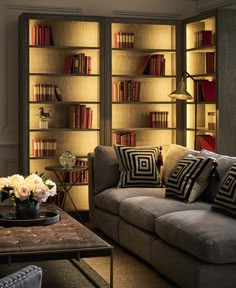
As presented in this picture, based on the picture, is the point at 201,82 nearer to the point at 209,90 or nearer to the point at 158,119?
the point at 209,90

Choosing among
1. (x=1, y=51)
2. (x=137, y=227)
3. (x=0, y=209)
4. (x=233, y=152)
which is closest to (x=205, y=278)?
(x=137, y=227)

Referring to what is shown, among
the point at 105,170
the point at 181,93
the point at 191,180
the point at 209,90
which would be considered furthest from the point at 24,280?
the point at 209,90

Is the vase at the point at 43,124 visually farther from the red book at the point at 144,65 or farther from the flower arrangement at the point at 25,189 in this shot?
the flower arrangement at the point at 25,189

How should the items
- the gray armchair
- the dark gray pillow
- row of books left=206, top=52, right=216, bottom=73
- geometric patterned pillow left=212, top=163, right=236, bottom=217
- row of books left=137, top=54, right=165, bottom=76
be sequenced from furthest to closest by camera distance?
row of books left=137, top=54, right=165, bottom=76, row of books left=206, top=52, right=216, bottom=73, the dark gray pillow, geometric patterned pillow left=212, top=163, right=236, bottom=217, the gray armchair

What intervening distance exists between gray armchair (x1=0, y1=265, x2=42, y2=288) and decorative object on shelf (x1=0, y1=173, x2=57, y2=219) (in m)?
2.92

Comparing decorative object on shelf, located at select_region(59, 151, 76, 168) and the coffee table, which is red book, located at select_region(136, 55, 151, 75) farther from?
the coffee table

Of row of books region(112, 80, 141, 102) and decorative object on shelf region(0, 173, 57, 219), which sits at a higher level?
row of books region(112, 80, 141, 102)

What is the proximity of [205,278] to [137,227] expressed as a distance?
1.32 meters

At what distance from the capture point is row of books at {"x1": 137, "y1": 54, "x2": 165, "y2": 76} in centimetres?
711

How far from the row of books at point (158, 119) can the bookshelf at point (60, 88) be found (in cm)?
66

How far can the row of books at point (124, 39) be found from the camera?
23.0ft

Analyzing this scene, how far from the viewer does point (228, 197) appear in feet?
13.9

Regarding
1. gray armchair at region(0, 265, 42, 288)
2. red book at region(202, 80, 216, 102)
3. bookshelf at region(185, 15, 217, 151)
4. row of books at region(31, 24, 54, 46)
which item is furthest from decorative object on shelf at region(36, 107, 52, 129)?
gray armchair at region(0, 265, 42, 288)

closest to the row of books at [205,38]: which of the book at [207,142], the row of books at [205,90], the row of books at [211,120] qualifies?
the row of books at [205,90]
